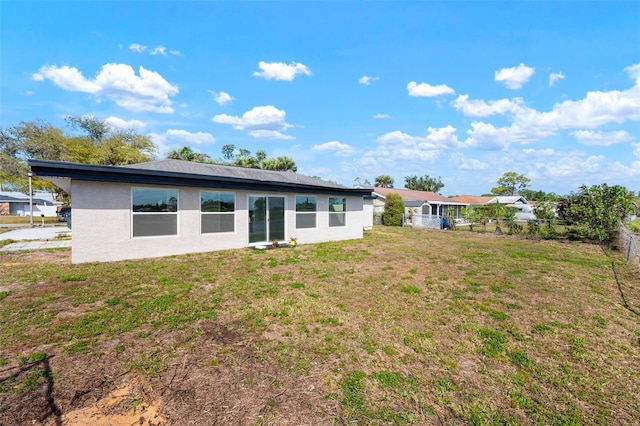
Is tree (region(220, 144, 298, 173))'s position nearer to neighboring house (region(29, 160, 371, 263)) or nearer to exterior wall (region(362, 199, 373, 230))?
exterior wall (region(362, 199, 373, 230))

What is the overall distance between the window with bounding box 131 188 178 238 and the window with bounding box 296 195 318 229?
15.2 ft

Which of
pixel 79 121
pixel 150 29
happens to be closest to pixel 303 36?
pixel 150 29

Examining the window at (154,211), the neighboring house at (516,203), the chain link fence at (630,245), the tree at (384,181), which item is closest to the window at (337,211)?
the window at (154,211)

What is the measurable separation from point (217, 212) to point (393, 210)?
625 inches

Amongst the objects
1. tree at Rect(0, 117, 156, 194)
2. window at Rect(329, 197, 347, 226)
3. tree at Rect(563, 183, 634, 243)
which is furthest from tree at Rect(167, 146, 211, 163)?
tree at Rect(563, 183, 634, 243)

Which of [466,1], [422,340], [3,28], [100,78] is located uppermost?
[100,78]

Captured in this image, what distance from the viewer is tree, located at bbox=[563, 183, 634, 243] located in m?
12.4

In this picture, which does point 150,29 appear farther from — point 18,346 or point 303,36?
point 18,346

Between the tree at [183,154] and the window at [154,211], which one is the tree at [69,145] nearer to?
the tree at [183,154]

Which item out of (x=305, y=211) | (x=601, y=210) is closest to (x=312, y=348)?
(x=305, y=211)

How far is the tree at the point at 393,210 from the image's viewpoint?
73.1ft

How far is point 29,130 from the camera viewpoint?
2450 cm

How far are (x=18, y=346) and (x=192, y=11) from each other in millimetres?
13082

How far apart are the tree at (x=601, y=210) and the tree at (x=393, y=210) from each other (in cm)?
1053
